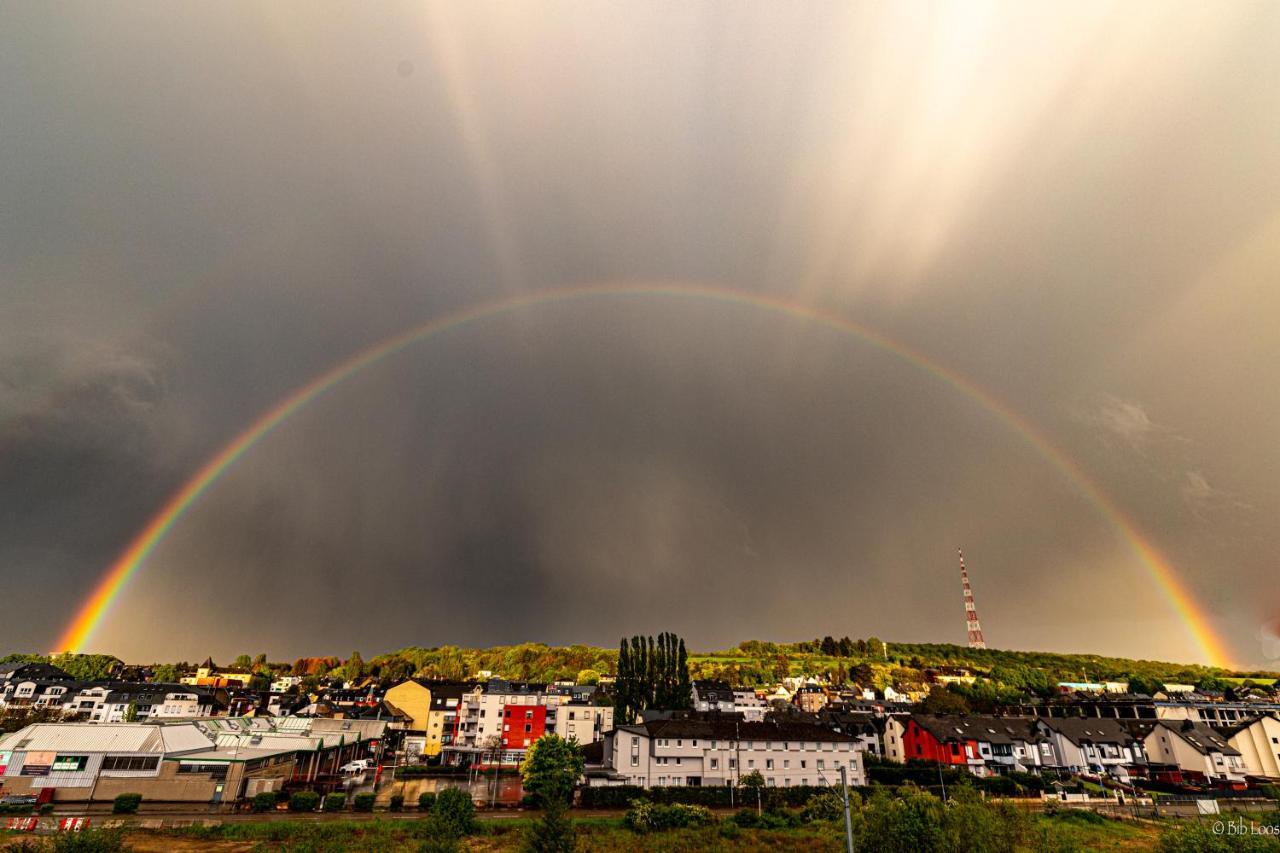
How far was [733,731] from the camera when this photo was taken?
60.5 meters

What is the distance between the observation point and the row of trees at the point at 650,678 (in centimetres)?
8700

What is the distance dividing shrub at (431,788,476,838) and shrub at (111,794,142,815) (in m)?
25.1

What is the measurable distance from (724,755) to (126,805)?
45.9m

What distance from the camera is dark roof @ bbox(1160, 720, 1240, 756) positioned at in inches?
2916

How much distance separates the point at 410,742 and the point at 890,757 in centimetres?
6358

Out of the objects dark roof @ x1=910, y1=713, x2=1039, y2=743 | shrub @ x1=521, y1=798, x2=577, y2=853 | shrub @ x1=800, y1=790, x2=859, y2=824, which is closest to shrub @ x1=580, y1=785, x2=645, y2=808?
shrub @ x1=800, y1=790, x2=859, y2=824

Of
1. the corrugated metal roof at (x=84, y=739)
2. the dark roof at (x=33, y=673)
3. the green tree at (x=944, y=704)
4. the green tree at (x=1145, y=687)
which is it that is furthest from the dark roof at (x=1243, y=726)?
the dark roof at (x=33, y=673)

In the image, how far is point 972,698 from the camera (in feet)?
430

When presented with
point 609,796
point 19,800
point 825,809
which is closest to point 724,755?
point 825,809

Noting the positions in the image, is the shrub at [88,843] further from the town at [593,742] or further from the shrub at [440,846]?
the town at [593,742]

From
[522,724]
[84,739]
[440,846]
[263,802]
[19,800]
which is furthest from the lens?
[522,724]

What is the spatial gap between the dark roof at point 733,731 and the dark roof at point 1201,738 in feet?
151

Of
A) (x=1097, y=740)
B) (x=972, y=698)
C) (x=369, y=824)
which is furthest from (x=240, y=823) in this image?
(x=972, y=698)

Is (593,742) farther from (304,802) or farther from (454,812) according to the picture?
(454,812)
